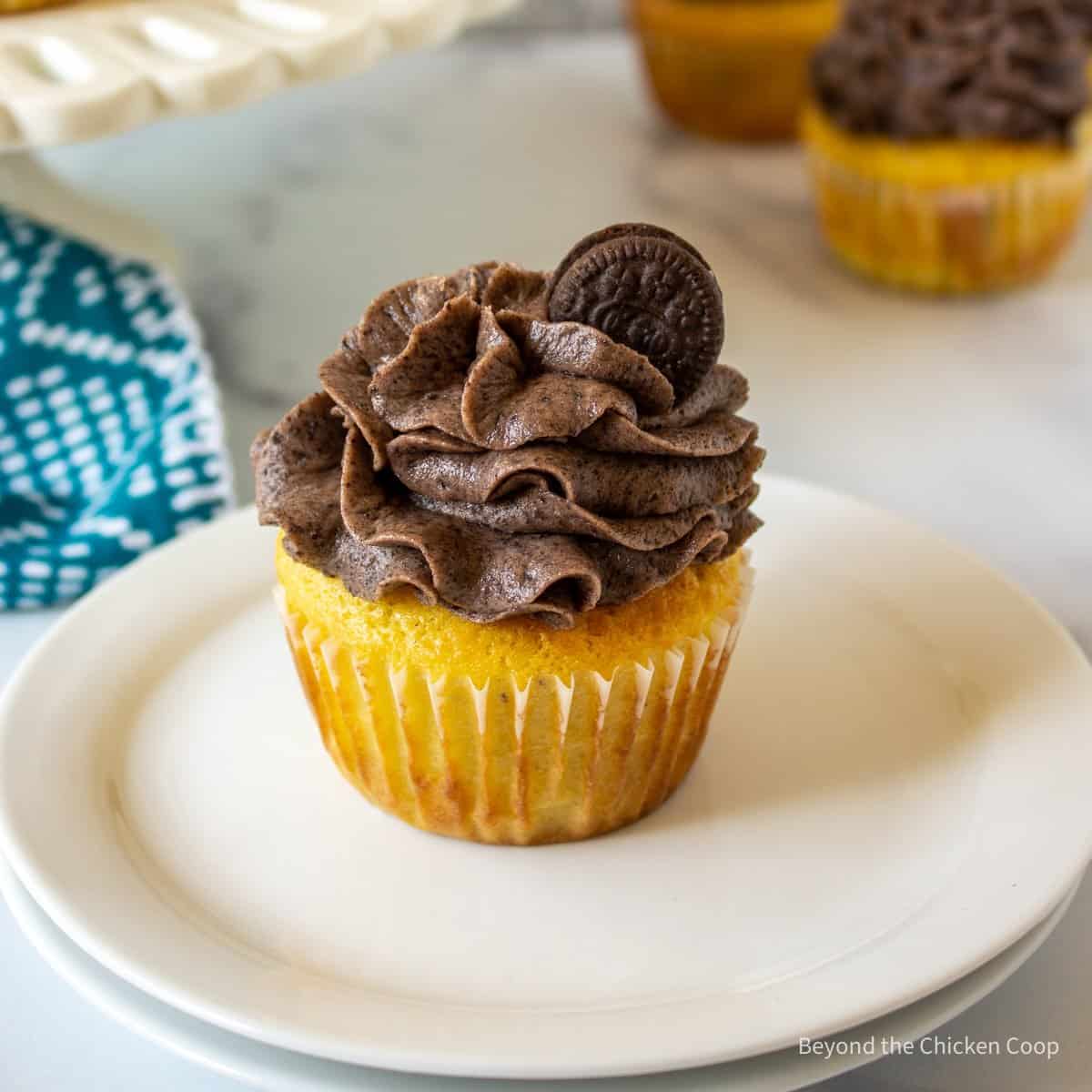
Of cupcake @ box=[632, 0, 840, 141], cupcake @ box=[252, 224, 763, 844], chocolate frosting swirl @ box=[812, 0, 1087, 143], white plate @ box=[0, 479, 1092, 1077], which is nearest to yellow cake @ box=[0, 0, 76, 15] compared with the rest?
white plate @ box=[0, 479, 1092, 1077]

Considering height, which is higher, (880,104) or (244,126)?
(880,104)

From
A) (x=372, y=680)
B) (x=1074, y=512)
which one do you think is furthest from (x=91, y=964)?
(x=1074, y=512)

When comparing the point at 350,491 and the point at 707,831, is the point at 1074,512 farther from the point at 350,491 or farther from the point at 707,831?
the point at 350,491

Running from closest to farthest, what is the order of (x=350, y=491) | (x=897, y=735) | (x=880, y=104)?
(x=350, y=491), (x=897, y=735), (x=880, y=104)

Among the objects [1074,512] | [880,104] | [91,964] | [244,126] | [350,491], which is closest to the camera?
[91,964]

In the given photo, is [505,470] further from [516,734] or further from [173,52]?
[173,52]

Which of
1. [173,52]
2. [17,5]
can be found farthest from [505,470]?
[17,5]

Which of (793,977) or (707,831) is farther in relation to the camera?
(707,831)
